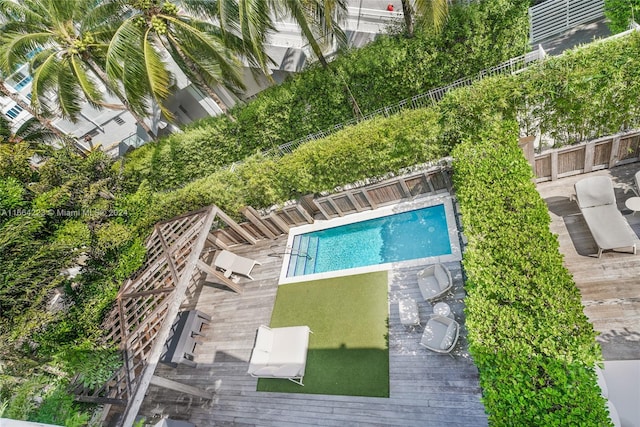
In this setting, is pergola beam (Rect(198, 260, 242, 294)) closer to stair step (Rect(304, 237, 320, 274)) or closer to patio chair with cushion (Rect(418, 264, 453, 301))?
stair step (Rect(304, 237, 320, 274))

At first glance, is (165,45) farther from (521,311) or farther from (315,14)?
(521,311)

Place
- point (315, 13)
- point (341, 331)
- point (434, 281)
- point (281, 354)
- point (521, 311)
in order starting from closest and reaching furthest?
point (521, 311) → point (434, 281) → point (281, 354) → point (341, 331) → point (315, 13)

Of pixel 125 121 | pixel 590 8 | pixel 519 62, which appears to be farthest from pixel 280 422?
pixel 125 121

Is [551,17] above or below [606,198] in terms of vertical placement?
Result: above

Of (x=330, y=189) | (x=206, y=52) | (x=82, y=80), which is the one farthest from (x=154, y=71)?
(x=330, y=189)

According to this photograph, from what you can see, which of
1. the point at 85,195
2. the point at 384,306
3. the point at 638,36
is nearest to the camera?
the point at 638,36

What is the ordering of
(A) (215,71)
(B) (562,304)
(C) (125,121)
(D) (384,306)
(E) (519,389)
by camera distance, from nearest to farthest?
(E) (519,389) < (B) (562,304) < (D) (384,306) < (A) (215,71) < (C) (125,121)

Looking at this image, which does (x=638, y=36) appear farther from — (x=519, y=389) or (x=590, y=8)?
(x=519, y=389)
